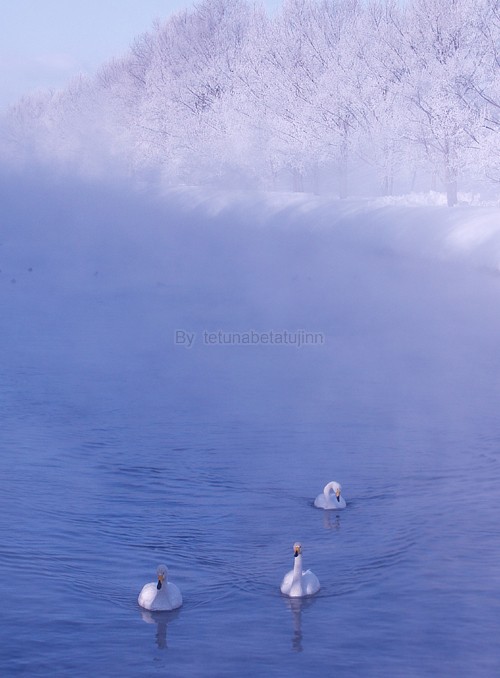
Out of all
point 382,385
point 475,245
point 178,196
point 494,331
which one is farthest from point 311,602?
point 178,196

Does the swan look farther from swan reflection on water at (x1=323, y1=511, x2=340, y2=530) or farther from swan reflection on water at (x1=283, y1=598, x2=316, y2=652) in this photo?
swan reflection on water at (x1=323, y1=511, x2=340, y2=530)

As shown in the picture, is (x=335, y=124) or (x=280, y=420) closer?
(x=280, y=420)

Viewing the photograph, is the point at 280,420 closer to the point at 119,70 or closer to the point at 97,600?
the point at 97,600

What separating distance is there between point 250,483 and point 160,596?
341cm

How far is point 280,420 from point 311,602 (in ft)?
19.4

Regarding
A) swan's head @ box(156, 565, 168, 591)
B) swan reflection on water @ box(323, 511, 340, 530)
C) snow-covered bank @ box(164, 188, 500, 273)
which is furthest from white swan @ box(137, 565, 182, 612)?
snow-covered bank @ box(164, 188, 500, 273)

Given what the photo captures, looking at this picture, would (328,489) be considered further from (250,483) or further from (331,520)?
(250,483)

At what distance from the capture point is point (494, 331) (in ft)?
64.6

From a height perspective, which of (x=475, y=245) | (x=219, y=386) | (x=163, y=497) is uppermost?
(x=475, y=245)

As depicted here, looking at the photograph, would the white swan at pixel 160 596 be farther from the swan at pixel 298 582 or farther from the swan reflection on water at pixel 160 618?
the swan at pixel 298 582

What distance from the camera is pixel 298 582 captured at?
848 cm

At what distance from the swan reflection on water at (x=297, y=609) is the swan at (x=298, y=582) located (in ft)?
0.15

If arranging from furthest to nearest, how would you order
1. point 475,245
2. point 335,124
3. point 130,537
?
point 335,124 → point 475,245 → point 130,537

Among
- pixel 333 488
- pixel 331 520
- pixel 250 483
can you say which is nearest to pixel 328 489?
pixel 333 488
